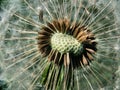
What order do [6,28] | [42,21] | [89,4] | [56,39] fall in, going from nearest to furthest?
[56,39]
[42,21]
[89,4]
[6,28]

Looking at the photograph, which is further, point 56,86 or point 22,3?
point 22,3

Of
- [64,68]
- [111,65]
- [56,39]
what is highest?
[56,39]

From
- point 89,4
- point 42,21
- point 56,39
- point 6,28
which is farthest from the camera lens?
point 6,28

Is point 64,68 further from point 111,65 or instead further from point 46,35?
point 111,65

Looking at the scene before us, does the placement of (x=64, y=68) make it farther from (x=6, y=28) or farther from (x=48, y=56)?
(x=6, y=28)

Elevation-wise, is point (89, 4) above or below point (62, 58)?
above

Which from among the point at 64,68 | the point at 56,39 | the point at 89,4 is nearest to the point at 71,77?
the point at 64,68

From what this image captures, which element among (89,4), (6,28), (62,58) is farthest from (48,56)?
(6,28)
